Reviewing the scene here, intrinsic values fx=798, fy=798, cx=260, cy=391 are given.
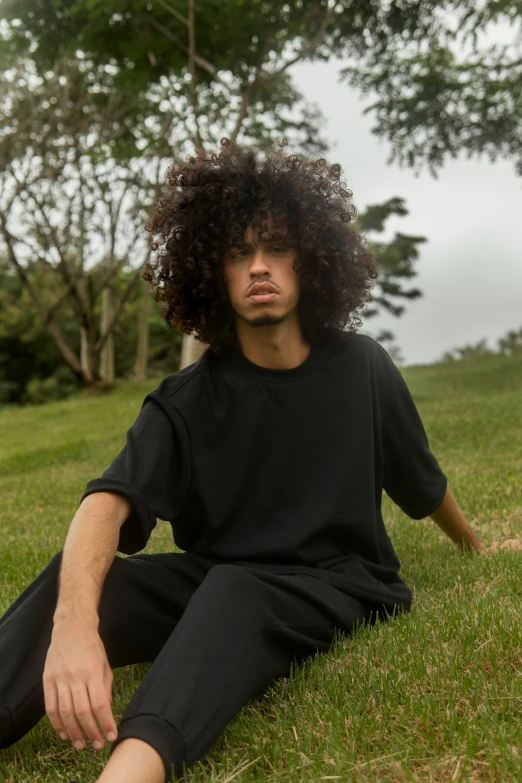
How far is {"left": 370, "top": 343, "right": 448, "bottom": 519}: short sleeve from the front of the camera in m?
3.18

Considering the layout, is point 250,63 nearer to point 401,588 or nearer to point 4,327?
point 401,588

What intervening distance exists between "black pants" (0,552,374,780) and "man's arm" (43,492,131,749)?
0.34ft

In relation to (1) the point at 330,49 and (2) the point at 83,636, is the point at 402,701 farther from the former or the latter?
(1) the point at 330,49

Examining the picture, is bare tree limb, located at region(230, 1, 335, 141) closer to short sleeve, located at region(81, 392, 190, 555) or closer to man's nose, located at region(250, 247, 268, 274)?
man's nose, located at region(250, 247, 268, 274)

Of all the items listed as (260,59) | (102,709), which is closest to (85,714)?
(102,709)

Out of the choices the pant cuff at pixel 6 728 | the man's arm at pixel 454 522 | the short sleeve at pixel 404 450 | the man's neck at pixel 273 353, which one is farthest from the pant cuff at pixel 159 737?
the man's arm at pixel 454 522

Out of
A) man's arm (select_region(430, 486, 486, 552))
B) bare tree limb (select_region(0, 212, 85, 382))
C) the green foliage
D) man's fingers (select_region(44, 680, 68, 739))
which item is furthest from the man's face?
the green foliage

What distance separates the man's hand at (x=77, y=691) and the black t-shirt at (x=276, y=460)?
0.66 m

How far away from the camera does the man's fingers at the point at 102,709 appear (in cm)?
204

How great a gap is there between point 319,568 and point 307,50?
10.1m

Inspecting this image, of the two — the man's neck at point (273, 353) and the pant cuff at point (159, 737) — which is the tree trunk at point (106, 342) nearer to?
the man's neck at point (273, 353)

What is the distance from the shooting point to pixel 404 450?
10.6ft

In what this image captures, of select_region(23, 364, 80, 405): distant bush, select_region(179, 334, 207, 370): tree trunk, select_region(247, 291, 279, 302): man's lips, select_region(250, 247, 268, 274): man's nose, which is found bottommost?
select_region(23, 364, 80, 405): distant bush

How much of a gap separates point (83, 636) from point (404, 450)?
1559mm
